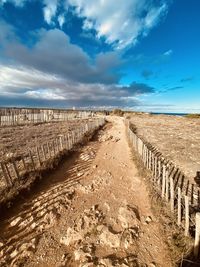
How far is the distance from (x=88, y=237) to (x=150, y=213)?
6.61 ft

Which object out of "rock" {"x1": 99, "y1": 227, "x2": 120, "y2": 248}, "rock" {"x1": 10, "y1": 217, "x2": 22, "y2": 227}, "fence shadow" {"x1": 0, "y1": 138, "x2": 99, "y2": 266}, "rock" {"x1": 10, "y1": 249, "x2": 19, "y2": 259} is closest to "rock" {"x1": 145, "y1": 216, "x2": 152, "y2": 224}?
"rock" {"x1": 99, "y1": 227, "x2": 120, "y2": 248}

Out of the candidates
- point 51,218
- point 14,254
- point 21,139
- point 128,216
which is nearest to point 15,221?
point 51,218

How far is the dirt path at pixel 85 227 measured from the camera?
402 centimetres

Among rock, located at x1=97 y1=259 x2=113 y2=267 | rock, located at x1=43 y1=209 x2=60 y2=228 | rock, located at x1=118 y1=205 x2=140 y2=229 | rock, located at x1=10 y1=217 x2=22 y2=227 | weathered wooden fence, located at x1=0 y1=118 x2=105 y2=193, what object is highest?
weathered wooden fence, located at x1=0 y1=118 x2=105 y2=193

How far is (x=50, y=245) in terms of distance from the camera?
444 cm

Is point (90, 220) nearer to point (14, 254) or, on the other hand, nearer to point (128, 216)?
point (128, 216)

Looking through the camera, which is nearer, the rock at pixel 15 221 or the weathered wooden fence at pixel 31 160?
the rock at pixel 15 221

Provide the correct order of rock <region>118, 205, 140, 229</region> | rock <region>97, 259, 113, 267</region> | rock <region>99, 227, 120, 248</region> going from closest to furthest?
rock <region>97, 259, 113, 267</region> < rock <region>99, 227, 120, 248</region> < rock <region>118, 205, 140, 229</region>

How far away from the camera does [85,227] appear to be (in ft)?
16.4

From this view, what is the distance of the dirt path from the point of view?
13.2ft

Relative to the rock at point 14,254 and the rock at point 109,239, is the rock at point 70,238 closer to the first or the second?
the rock at point 109,239

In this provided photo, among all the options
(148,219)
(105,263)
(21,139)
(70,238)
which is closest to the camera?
(105,263)

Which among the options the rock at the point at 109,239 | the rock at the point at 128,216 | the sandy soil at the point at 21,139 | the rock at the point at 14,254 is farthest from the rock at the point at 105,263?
the sandy soil at the point at 21,139

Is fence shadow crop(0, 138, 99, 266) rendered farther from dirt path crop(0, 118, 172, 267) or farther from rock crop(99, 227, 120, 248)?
rock crop(99, 227, 120, 248)
